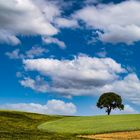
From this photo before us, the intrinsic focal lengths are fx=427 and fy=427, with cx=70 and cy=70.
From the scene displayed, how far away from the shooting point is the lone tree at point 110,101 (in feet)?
542

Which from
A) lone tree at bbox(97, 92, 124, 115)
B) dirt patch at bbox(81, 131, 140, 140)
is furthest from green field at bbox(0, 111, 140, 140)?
lone tree at bbox(97, 92, 124, 115)

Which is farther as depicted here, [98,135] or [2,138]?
[98,135]

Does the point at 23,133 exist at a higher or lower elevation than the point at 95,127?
lower

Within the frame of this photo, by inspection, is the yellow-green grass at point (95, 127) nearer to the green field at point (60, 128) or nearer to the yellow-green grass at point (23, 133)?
the green field at point (60, 128)

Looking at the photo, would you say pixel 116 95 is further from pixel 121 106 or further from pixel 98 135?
pixel 98 135

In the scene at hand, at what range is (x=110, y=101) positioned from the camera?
543 feet

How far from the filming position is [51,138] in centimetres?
5222

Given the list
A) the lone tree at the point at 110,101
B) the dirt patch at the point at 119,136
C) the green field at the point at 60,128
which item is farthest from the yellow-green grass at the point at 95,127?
the lone tree at the point at 110,101

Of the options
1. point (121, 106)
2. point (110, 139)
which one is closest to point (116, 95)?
point (121, 106)

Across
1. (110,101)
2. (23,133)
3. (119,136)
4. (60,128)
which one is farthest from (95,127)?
(110,101)

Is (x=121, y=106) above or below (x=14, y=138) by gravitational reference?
above

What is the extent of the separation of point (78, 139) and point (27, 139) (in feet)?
24.3

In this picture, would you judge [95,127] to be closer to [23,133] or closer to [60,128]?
[60,128]

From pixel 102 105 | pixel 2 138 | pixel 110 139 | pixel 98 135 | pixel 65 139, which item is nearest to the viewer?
pixel 2 138
